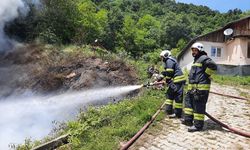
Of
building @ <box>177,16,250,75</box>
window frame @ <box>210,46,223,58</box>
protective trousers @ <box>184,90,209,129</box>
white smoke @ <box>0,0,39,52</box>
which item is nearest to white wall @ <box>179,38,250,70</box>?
building @ <box>177,16,250,75</box>

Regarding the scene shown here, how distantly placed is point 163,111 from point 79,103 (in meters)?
5.55

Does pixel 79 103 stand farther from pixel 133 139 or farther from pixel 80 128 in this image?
pixel 133 139

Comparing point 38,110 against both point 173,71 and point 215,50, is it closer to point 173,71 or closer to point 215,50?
point 173,71

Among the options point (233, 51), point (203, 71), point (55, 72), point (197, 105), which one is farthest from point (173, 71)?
point (233, 51)

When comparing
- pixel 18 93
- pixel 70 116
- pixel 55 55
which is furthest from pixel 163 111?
pixel 55 55

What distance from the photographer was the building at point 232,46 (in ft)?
89.0

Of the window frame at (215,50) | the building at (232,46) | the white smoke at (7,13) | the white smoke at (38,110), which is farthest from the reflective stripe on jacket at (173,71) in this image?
the window frame at (215,50)

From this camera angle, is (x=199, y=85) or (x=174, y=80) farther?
(x=174, y=80)

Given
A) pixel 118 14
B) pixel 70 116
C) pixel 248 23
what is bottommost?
pixel 70 116

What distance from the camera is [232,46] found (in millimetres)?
29266

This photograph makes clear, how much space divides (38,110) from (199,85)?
8.52m

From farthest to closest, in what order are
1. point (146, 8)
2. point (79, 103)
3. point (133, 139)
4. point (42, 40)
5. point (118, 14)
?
1. point (146, 8)
2. point (118, 14)
3. point (42, 40)
4. point (79, 103)
5. point (133, 139)

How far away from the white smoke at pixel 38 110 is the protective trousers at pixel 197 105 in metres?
3.97

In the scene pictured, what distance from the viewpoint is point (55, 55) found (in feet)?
61.4
